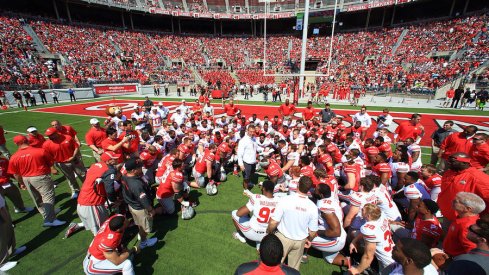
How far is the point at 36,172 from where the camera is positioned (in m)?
5.02

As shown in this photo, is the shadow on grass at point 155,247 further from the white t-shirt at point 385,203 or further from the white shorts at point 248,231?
the white t-shirt at point 385,203

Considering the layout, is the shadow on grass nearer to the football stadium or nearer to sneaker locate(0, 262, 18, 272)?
the football stadium

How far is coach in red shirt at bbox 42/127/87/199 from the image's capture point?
600 cm

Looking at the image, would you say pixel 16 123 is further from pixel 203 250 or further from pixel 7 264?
pixel 203 250

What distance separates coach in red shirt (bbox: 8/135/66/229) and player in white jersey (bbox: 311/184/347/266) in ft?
19.7

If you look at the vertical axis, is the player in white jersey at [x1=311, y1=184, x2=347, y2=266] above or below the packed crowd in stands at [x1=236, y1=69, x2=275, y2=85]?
below

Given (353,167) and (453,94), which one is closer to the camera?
(353,167)

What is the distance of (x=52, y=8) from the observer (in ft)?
129

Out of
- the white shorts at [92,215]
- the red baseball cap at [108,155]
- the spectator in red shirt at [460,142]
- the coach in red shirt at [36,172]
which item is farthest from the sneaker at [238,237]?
the spectator in red shirt at [460,142]

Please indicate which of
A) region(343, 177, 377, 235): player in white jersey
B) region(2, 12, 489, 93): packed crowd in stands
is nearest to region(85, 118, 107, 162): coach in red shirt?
region(343, 177, 377, 235): player in white jersey

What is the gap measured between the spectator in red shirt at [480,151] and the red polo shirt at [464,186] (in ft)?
5.67

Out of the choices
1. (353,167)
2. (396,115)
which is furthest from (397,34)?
(353,167)

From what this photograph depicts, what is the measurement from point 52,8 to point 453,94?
5935 centimetres

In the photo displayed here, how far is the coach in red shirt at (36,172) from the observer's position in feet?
16.1
